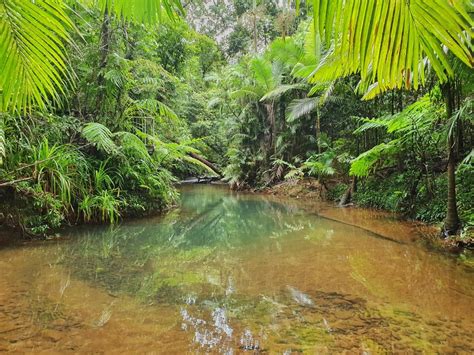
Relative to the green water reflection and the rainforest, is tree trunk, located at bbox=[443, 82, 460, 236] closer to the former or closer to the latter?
the rainforest

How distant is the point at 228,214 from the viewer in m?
7.42

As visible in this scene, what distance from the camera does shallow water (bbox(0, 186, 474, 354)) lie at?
1.97 meters

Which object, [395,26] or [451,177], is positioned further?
[451,177]

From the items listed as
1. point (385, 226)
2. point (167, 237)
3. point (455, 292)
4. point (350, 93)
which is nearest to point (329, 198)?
point (350, 93)

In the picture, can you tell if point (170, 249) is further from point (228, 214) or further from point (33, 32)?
point (33, 32)

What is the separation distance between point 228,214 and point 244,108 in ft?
22.4

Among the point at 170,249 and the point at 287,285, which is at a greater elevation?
the point at 287,285

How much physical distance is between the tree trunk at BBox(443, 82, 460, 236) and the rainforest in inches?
0.6

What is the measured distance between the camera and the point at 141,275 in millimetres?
3199

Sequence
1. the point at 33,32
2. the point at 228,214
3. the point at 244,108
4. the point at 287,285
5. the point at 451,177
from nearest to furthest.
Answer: the point at 33,32 → the point at 287,285 → the point at 451,177 → the point at 228,214 → the point at 244,108

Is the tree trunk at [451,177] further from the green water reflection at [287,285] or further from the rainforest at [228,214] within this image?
the green water reflection at [287,285]

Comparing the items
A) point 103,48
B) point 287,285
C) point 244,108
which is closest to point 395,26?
point 287,285

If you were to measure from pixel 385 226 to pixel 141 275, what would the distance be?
3.90 metres

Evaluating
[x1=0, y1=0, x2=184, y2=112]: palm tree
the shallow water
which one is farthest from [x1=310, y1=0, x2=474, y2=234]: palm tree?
the shallow water
